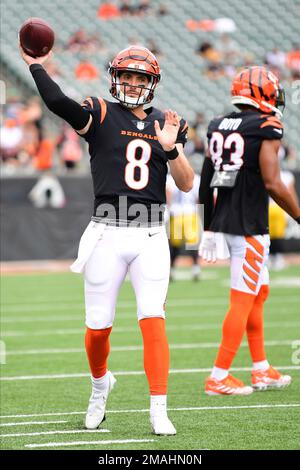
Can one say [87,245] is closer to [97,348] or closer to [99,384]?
[97,348]

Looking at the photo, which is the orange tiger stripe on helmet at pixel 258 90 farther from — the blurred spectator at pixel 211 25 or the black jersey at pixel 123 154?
the blurred spectator at pixel 211 25

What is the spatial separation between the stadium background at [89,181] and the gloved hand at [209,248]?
2.72 feet

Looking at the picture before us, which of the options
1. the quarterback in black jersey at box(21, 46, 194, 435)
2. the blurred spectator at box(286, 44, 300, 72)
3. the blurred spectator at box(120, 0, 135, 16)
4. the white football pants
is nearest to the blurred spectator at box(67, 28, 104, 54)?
the blurred spectator at box(120, 0, 135, 16)

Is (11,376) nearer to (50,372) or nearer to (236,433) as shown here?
(50,372)

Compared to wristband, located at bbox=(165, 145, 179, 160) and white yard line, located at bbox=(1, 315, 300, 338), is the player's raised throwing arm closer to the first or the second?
wristband, located at bbox=(165, 145, 179, 160)

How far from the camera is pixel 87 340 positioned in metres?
4.85

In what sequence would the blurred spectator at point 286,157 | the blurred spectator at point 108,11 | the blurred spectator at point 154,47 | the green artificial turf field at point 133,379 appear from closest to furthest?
the green artificial turf field at point 133,379
the blurred spectator at point 286,157
the blurred spectator at point 154,47
the blurred spectator at point 108,11

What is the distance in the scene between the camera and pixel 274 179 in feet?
18.2

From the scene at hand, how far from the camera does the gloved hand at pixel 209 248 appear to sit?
235 inches

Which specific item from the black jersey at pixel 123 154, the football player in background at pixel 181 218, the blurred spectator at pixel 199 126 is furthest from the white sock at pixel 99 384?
the blurred spectator at pixel 199 126

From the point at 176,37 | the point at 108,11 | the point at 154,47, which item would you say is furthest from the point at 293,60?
the point at 108,11

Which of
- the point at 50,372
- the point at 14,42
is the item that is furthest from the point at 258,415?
the point at 14,42

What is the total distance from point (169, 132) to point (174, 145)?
0.07 m

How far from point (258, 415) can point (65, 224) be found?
32.9ft
